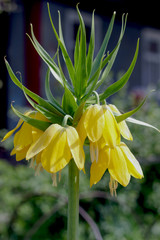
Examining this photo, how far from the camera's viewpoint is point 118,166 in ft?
1.82

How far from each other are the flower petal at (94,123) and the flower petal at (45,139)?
0.04 metres

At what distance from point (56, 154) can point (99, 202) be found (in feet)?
5.13

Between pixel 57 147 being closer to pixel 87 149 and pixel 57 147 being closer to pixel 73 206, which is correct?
pixel 73 206

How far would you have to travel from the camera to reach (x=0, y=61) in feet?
20.7

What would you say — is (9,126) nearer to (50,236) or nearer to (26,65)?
(26,65)

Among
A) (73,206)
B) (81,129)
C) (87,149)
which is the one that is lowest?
(87,149)

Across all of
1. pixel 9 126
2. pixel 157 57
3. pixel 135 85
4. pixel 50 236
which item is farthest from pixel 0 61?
pixel 50 236

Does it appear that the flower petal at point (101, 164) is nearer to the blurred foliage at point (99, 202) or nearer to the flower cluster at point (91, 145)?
the flower cluster at point (91, 145)

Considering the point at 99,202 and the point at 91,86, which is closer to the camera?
the point at 91,86

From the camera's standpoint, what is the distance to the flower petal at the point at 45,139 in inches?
20.8

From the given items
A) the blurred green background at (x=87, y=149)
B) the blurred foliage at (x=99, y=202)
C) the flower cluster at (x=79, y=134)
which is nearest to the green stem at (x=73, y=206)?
the flower cluster at (x=79, y=134)

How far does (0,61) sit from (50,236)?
4.81 meters

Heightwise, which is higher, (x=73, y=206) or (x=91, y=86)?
(x=91, y=86)

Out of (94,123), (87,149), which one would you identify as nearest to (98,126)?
(94,123)
